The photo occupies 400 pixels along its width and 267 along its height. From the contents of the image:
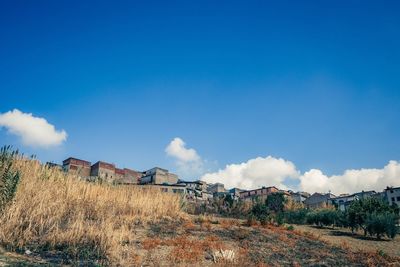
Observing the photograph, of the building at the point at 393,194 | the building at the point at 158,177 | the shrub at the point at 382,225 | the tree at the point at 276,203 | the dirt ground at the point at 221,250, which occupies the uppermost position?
the building at the point at 158,177

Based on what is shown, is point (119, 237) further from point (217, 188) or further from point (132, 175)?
point (217, 188)

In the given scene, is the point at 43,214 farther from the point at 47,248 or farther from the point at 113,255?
the point at 113,255

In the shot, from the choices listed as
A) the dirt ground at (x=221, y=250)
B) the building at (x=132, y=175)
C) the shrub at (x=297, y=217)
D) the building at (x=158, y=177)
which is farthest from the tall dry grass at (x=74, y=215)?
the building at (x=132, y=175)

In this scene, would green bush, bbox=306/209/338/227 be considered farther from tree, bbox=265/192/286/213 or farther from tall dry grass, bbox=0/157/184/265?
tall dry grass, bbox=0/157/184/265

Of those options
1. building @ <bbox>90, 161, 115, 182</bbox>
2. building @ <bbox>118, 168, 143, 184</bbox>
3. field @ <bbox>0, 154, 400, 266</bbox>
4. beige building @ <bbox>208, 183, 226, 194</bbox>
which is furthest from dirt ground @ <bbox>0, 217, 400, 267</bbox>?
beige building @ <bbox>208, 183, 226, 194</bbox>

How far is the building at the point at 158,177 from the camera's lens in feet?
228

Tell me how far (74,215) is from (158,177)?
61.4 m

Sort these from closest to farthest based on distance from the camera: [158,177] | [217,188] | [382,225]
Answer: [382,225] → [158,177] → [217,188]

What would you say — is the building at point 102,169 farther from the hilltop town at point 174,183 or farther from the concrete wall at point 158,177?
the concrete wall at point 158,177

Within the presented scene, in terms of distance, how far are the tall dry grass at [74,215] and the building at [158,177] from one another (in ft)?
184

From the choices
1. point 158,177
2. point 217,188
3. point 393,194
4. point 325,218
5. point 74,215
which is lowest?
point 74,215

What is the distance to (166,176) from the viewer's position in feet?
239

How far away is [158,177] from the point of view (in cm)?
6962

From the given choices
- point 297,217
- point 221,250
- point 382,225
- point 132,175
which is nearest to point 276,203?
point 297,217
